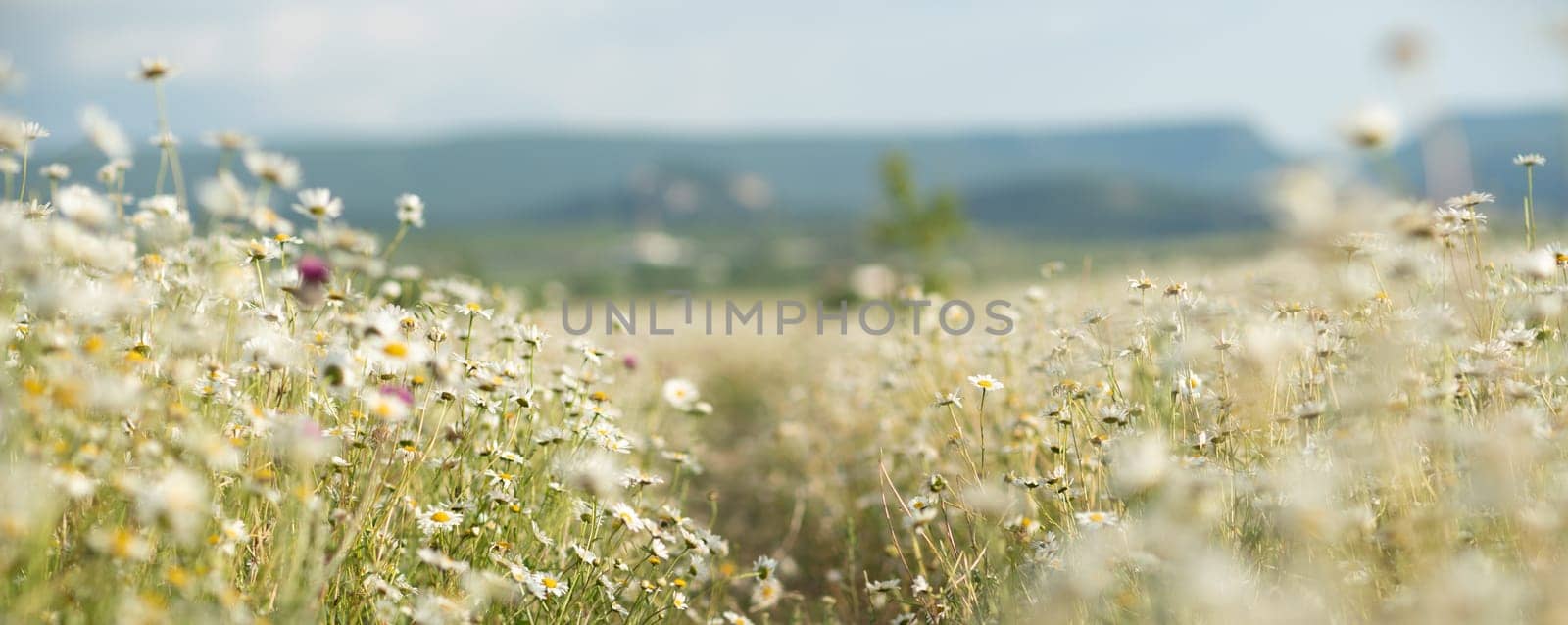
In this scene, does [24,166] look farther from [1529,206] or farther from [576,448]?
[1529,206]

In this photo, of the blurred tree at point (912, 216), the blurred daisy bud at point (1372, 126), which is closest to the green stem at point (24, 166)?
the blurred daisy bud at point (1372, 126)

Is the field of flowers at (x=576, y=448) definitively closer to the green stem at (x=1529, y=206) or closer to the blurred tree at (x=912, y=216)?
the green stem at (x=1529, y=206)

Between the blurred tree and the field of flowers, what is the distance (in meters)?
32.1

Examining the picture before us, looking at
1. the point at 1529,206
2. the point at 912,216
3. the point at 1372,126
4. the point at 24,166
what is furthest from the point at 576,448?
the point at 912,216

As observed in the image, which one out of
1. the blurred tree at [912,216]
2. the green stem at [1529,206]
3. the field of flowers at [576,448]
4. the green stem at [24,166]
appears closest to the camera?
the field of flowers at [576,448]

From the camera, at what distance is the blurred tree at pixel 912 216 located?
35281 millimetres

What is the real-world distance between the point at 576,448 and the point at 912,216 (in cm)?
3503

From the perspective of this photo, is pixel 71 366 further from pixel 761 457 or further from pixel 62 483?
pixel 761 457

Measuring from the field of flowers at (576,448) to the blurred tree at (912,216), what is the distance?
105ft

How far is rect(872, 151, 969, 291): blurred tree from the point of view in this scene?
3528cm

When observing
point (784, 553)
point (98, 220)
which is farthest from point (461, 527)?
point (784, 553)

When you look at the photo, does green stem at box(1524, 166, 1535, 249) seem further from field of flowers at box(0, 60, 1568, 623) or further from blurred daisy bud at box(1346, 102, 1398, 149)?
blurred daisy bud at box(1346, 102, 1398, 149)

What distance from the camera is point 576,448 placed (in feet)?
9.43

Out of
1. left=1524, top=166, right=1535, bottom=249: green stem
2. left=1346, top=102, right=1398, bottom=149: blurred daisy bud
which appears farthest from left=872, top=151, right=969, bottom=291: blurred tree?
left=1346, top=102, right=1398, bottom=149: blurred daisy bud
